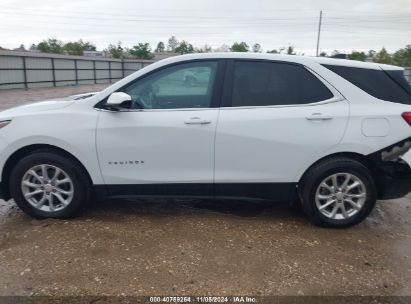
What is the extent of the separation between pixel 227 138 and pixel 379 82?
162 centimetres

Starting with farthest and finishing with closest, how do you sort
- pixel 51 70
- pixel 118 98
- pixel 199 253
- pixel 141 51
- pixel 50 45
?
pixel 50 45 < pixel 141 51 < pixel 51 70 < pixel 118 98 < pixel 199 253

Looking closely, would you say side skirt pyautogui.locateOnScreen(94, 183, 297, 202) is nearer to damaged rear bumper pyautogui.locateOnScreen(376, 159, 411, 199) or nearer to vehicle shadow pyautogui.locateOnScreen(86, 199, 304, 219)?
vehicle shadow pyautogui.locateOnScreen(86, 199, 304, 219)

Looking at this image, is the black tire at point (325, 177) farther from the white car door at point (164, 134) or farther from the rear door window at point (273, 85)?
the white car door at point (164, 134)

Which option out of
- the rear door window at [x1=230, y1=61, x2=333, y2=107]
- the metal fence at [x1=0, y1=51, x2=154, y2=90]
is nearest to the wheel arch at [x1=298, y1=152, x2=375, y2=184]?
the rear door window at [x1=230, y1=61, x2=333, y2=107]

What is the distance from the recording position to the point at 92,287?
2.99 m

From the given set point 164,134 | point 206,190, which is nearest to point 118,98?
point 164,134

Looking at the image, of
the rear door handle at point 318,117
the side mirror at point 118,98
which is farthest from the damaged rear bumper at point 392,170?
the side mirror at point 118,98

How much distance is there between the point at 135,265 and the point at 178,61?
1997mm

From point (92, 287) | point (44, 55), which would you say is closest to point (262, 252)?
point (92, 287)

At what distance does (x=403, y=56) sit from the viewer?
189 feet

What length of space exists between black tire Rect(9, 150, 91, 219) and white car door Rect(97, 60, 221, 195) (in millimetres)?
257

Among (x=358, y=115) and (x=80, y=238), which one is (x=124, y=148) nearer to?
(x=80, y=238)

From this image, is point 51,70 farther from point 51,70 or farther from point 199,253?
point 199,253

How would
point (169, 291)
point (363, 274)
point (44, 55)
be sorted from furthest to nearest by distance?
1. point (44, 55)
2. point (363, 274)
3. point (169, 291)
